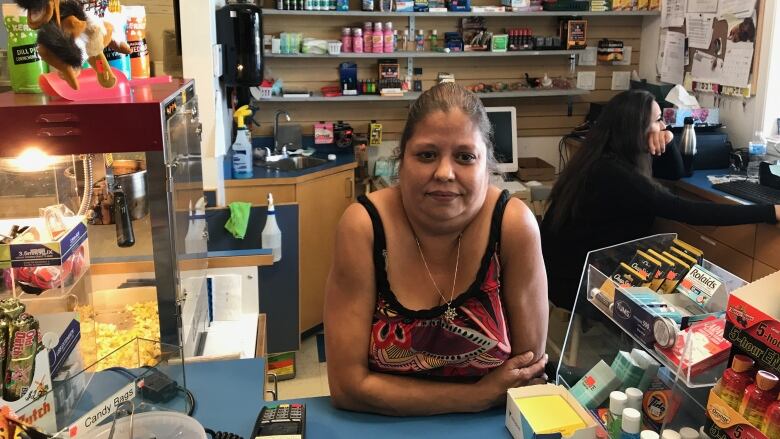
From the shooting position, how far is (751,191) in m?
3.24

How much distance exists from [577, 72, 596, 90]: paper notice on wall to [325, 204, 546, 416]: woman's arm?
381 centimetres

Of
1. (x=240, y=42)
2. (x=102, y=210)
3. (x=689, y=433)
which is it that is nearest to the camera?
(x=689, y=433)

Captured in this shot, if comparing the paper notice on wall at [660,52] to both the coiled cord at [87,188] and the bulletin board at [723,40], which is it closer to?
the bulletin board at [723,40]

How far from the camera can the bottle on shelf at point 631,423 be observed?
3.71ft

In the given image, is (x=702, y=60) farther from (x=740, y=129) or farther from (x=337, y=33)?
(x=337, y=33)

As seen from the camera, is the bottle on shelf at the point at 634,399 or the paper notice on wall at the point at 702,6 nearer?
the bottle on shelf at the point at 634,399

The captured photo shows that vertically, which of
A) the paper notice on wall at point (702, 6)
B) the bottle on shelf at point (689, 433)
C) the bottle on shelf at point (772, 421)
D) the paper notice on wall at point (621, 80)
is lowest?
the bottle on shelf at point (689, 433)

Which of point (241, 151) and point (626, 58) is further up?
point (626, 58)

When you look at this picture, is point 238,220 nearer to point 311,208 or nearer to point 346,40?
point 311,208

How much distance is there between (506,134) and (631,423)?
3.40 m

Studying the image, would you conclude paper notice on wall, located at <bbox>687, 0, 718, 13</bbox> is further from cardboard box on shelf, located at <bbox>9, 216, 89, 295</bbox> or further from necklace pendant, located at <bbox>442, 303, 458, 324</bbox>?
cardboard box on shelf, located at <bbox>9, 216, 89, 295</bbox>

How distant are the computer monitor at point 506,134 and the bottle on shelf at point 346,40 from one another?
39.6 inches

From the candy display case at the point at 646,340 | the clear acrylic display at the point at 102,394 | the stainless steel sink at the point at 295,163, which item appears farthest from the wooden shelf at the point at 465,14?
the clear acrylic display at the point at 102,394

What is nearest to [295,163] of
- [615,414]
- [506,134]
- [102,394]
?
[506,134]
